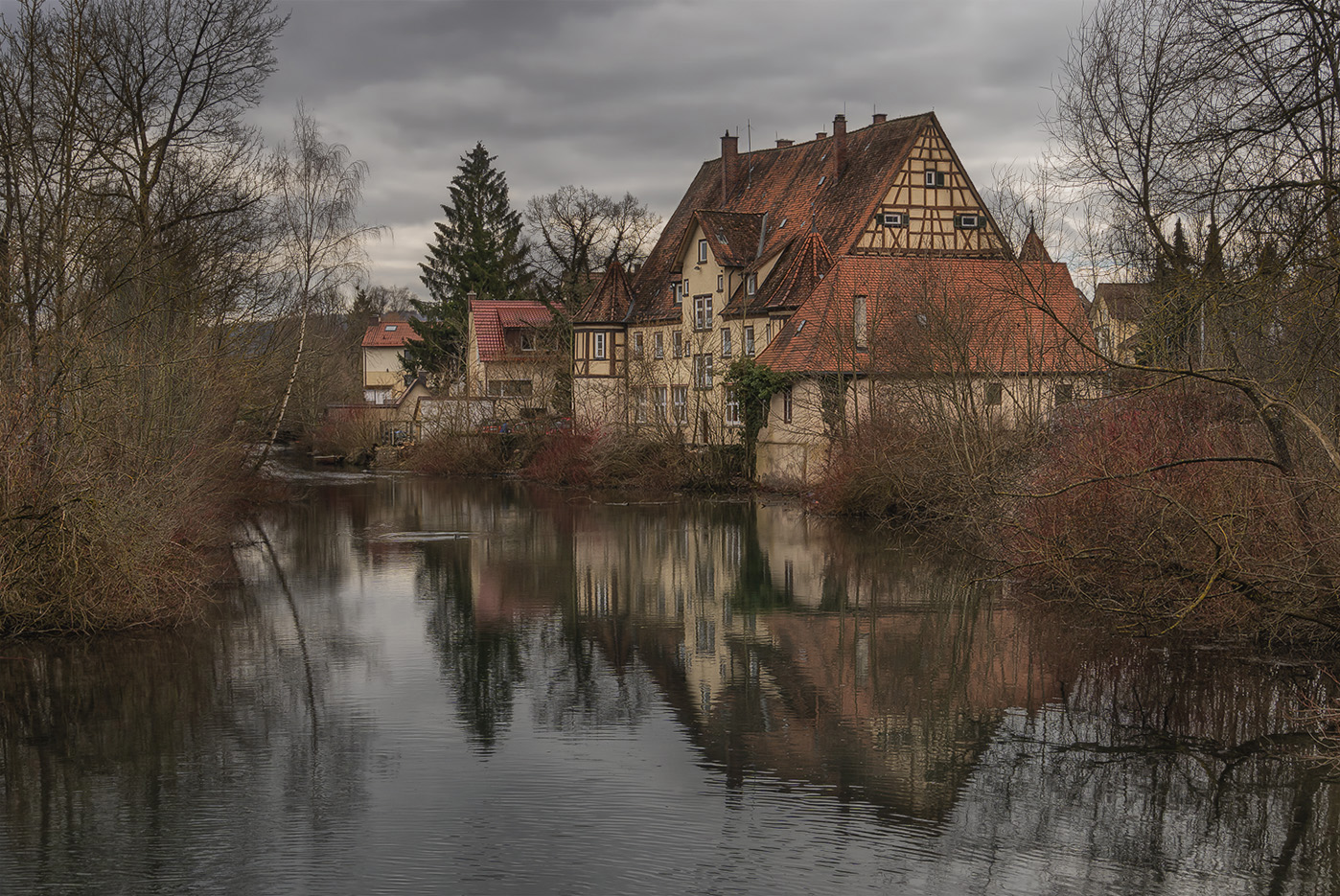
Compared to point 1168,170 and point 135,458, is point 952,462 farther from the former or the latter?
point 135,458

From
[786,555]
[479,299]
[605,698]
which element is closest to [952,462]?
[786,555]

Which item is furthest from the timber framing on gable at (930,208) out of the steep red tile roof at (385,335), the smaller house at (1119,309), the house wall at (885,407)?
the steep red tile roof at (385,335)

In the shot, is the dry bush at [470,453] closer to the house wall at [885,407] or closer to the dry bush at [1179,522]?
the house wall at [885,407]

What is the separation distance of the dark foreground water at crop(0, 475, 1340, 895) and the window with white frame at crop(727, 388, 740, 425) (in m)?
21.3

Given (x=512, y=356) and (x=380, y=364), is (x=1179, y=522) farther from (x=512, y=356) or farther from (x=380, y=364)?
(x=380, y=364)

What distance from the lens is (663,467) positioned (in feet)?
141

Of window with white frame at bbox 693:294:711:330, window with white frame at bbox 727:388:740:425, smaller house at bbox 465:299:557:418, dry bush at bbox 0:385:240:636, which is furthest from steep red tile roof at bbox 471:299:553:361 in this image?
dry bush at bbox 0:385:240:636

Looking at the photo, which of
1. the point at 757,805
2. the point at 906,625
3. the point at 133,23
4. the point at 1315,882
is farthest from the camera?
the point at 133,23

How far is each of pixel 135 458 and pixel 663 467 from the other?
989 inches

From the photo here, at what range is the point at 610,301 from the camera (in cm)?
5538

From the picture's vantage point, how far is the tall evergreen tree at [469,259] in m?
68.6

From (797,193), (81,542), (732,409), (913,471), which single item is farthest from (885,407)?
(797,193)

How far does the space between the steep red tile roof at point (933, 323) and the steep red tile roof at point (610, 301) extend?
14.8m

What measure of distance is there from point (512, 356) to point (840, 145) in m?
18.6
